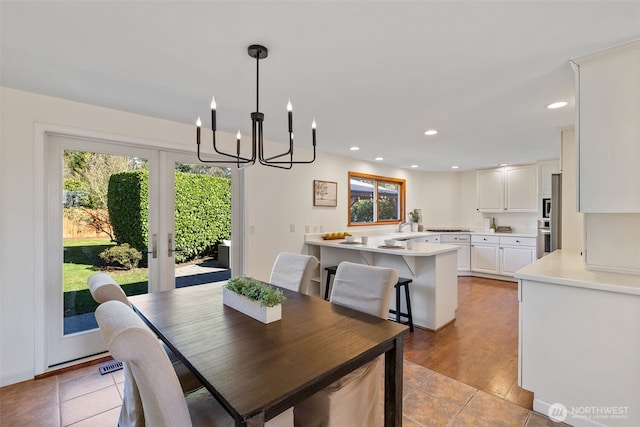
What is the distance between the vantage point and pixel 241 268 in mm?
3582

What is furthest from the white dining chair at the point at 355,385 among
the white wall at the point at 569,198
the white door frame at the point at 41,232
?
the white wall at the point at 569,198

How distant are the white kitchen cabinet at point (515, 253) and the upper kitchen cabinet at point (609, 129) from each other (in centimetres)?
A: 409

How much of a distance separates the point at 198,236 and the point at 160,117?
49.9 inches

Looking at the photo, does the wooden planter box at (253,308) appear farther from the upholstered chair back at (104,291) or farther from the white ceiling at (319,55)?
the white ceiling at (319,55)

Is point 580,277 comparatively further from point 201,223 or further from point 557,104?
point 201,223

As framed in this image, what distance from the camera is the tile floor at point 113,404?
186cm

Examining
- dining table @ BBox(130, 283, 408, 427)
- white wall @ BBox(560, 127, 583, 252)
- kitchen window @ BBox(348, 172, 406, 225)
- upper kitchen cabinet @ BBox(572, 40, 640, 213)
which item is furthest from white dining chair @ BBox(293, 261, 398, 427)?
kitchen window @ BBox(348, 172, 406, 225)

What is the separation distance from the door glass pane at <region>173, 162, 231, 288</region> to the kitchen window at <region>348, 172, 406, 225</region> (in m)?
2.24

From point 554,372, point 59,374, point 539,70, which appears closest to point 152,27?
point 539,70

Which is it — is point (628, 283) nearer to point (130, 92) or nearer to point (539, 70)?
point (539, 70)

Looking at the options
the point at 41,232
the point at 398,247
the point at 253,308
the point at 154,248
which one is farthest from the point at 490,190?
the point at 41,232

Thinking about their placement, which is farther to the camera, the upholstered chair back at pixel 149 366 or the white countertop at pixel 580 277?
the white countertop at pixel 580 277

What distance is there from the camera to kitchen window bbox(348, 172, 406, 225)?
17.2 feet

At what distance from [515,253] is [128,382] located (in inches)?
234
